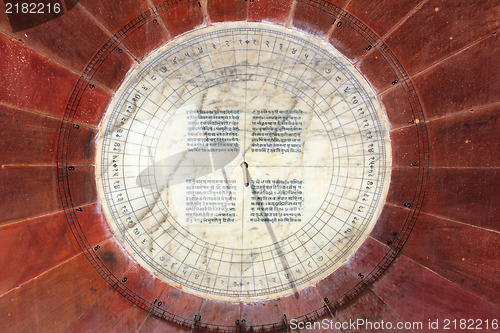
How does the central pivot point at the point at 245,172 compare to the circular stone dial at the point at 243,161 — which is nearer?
the central pivot point at the point at 245,172

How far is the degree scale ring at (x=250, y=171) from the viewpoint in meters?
2.79

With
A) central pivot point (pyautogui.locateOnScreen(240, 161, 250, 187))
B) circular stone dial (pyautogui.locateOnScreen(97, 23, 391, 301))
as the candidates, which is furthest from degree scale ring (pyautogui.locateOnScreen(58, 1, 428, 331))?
central pivot point (pyautogui.locateOnScreen(240, 161, 250, 187))

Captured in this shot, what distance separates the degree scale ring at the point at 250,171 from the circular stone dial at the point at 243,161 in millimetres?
12

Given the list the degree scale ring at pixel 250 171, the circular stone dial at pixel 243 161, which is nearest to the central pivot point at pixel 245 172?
the circular stone dial at pixel 243 161

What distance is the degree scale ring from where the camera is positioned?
279 centimetres

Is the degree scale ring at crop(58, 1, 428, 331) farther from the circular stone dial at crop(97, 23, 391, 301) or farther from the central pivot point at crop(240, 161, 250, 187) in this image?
the central pivot point at crop(240, 161, 250, 187)

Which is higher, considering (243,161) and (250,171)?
(243,161)

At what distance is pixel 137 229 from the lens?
289 cm

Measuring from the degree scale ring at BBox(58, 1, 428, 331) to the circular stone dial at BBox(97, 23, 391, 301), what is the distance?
0.01 metres

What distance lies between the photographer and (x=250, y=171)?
113 inches

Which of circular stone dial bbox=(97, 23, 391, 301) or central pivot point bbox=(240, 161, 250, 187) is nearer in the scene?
central pivot point bbox=(240, 161, 250, 187)

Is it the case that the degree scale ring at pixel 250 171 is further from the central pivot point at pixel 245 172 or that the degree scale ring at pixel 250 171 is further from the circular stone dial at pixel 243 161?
the central pivot point at pixel 245 172

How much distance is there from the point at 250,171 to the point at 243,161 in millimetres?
135

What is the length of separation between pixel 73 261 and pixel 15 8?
2.70 meters
